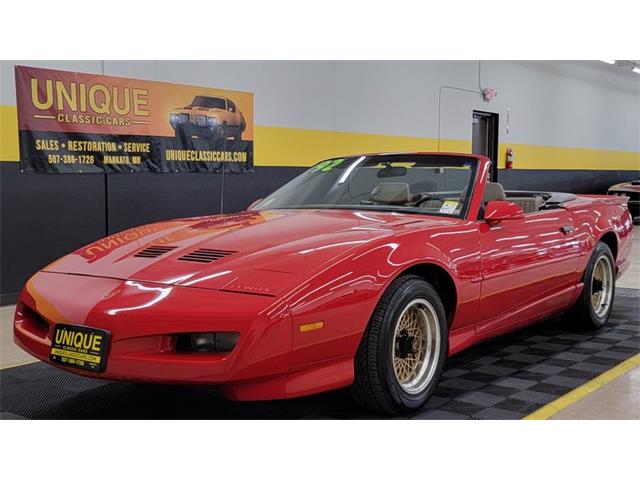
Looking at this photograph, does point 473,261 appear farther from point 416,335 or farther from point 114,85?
point 114,85

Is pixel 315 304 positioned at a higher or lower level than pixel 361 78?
lower

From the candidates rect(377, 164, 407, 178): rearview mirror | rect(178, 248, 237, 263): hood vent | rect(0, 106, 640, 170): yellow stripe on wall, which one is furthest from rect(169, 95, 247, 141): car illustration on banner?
rect(178, 248, 237, 263): hood vent

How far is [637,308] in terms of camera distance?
5.66 m

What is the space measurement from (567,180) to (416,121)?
20.4 ft

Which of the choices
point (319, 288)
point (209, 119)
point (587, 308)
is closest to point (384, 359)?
Answer: point (319, 288)

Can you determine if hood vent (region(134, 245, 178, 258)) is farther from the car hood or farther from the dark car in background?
the dark car in background

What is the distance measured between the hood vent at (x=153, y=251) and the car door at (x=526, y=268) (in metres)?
1.55

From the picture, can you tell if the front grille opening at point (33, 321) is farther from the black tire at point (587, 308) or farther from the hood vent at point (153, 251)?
the black tire at point (587, 308)

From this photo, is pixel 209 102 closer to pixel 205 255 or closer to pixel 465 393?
pixel 205 255

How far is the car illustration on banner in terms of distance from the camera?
287 inches

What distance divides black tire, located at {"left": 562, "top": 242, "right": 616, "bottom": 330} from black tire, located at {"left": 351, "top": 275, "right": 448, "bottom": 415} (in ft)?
6.78

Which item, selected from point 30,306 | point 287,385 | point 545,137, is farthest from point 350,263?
point 545,137

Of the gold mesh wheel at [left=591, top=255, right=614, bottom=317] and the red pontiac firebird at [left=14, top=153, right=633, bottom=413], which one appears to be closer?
the red pontiac firebird at [left=14, top=153, right=633, bottom=413]

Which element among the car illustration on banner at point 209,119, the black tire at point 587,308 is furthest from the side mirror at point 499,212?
the car illustration on banner at point 209,119
